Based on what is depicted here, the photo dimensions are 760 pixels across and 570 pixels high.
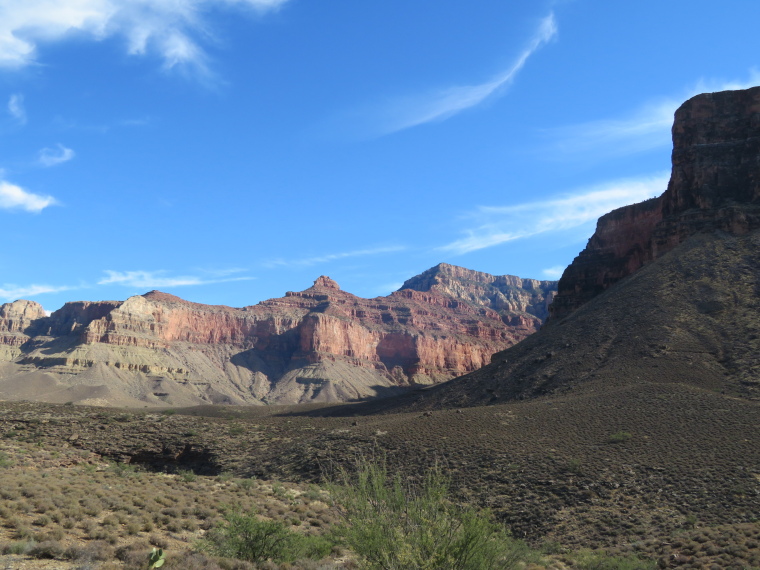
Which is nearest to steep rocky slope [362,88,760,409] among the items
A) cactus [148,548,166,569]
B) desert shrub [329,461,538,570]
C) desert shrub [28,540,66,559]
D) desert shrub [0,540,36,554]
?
desert shrub [329,461,538,570]

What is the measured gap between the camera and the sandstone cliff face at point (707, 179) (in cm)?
8469

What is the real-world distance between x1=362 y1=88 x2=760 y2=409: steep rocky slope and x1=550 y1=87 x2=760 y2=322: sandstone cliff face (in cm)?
15

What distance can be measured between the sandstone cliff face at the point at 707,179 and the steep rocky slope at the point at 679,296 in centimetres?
15

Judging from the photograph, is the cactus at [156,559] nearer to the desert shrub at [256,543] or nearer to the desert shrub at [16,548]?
the desert shrub at [256,543]

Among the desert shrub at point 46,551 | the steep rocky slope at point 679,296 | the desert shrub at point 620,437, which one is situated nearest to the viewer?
the desert shrub at point 46,551

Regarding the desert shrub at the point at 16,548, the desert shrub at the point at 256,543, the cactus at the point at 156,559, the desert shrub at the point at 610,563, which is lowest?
the desert shrub at the point at 610,563

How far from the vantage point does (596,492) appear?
3416 centimetres

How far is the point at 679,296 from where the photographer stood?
234ft

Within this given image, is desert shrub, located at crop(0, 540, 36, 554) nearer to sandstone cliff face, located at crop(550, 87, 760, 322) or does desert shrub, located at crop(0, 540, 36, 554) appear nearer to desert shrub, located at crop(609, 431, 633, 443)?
desert shrub, located at crop(609, 431, 633, 443)

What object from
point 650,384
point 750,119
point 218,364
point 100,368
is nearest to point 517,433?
point 650,384

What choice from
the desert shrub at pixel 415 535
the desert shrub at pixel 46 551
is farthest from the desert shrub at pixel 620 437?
the desert shrub at pixel 46 551

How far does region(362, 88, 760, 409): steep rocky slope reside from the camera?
2367 inches

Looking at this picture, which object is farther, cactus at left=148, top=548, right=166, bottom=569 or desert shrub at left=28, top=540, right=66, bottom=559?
desert shrub at left=28, top=540, right=66, bottom=559

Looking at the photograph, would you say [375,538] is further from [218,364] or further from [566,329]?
[218,364]
